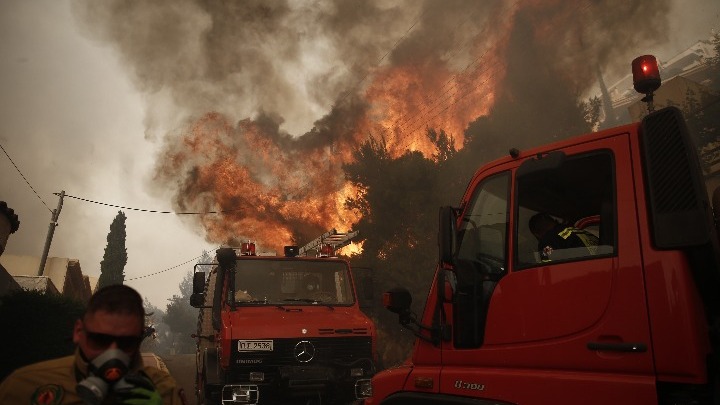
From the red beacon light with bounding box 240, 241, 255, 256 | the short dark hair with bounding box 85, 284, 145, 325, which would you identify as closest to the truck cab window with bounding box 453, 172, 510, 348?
the short dark hair with bounding box 85, 284, 145, 325

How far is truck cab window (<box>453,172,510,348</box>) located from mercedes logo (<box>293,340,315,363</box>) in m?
3.86

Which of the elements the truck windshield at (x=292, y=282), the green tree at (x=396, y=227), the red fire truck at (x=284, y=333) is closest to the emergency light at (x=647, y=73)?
the red fire truck at (x=284, y=333)

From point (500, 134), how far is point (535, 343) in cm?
2575

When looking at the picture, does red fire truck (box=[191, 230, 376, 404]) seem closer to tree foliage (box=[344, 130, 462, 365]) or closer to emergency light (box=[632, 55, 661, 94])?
emergency light (box=[632, 55, 661, 94])

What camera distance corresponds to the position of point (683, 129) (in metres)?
2.58

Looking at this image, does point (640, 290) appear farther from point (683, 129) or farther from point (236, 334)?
point (236, 334)

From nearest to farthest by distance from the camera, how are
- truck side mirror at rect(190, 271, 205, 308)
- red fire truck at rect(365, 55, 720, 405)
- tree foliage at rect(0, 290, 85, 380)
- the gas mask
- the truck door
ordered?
the gas mask → red fire truck at rect(365, 55, 720, 405) → the truck door → truck side mirror at rect(190, 271, 205, 308) → tree foliage at rect(0, 290, 85, 380)

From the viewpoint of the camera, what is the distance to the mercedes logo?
6586 mm

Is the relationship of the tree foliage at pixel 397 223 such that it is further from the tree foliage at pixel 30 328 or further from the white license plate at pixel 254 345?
the white license plate at pixel 254 345

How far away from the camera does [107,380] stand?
1.64 meters

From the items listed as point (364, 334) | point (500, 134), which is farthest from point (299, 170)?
point (364, 334)

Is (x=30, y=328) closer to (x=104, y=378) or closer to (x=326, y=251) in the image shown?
(x=326, y=251)

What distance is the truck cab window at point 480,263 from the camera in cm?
312

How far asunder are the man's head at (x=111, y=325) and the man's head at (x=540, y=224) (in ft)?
7.70
